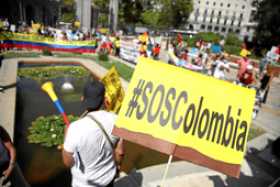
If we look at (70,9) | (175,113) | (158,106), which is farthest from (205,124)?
(70,9)

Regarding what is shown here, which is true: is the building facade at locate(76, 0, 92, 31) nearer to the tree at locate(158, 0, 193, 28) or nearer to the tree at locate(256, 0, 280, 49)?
the tree at locate(256, 0, 280, 49)

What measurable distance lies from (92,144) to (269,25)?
4316 cm

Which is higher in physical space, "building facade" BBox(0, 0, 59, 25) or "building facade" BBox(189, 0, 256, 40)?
"building facade" BBox(189, 0, 256, 40)

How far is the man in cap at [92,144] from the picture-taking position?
87.2 inches

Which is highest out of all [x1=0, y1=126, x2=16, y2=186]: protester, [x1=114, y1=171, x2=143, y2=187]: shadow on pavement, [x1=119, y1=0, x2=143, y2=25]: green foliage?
[x1=119, y1=0, x2=143, y2=25]: green foliage

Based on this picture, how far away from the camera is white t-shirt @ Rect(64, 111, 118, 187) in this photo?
7.24 feet

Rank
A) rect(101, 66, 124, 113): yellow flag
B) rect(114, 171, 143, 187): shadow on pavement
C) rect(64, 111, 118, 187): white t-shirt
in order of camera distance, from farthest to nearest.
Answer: rect(101, 66, 124, 113): yellow flag < rect(114, 171, 143, 187): shadow on pavement < rect(64, 111, 118, 187): white t-shirt

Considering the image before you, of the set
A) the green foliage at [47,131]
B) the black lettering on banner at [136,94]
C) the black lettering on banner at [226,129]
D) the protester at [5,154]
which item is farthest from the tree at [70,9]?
the black lettering on banner at [226,129]

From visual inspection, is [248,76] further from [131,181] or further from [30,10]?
[30,10]

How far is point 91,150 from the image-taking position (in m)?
2.31

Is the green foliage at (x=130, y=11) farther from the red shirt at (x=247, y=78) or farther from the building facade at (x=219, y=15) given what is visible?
the red shirt at (x=247, y=78)

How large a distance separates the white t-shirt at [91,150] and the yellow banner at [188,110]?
0.80 ft

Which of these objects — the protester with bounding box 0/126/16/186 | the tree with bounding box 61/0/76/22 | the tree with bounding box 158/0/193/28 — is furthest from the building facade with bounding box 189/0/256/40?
the protester with bounding box 0/126/16/186

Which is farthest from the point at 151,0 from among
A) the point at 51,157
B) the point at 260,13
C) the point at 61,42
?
the point at 51,157
